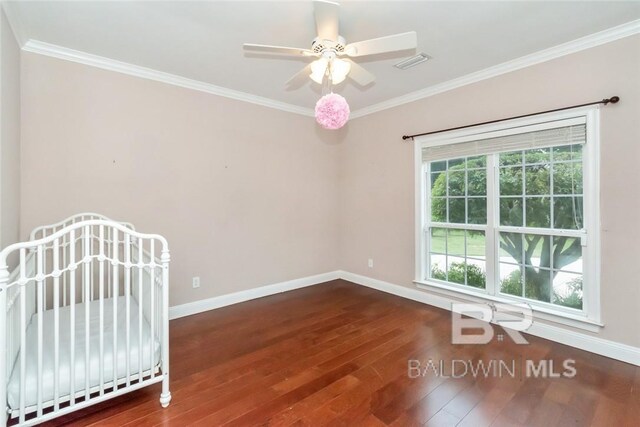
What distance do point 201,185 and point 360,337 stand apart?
230cm

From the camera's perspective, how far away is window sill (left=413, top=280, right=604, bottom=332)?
2408 millimetres

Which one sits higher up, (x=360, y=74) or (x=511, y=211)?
(x=360, y=74)

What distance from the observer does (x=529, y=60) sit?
264cm

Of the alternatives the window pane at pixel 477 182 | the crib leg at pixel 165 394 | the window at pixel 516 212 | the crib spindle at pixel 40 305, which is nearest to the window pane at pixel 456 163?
the window at pixel 516 212

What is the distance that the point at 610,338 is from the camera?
2320 millimetres

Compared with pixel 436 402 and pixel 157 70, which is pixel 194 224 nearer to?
pixel 157 70

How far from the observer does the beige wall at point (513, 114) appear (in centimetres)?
223

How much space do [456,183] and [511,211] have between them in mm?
628

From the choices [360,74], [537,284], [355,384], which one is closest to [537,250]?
[537,284]

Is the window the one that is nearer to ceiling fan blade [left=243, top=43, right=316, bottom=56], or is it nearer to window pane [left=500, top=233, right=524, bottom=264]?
window pane [left=500, top=233, right=524, bottom=264]

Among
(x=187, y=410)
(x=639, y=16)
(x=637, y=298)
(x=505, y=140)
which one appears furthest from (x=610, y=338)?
(x=187, y=410)

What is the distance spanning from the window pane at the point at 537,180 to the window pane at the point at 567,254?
1.43ft

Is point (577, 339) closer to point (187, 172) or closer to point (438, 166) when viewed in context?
point (438, 166)

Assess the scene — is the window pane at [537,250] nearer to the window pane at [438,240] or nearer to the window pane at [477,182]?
the window pane at [477,182]
